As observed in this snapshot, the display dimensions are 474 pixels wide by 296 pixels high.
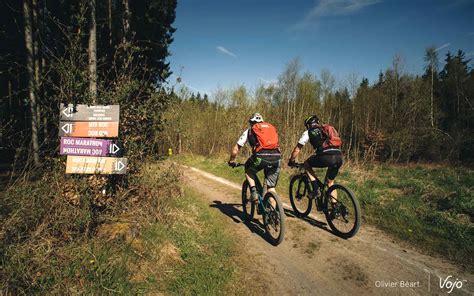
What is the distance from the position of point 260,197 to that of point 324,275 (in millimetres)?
1871

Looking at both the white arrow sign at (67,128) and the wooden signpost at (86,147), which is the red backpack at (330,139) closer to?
the wooden signpost at (86,147)

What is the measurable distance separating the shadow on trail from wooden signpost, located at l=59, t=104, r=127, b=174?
9.47 ft

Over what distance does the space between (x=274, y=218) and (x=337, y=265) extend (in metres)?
1.28

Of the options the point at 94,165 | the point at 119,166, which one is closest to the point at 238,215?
the point at 119,166

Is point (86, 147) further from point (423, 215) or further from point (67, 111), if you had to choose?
point (423, 215)

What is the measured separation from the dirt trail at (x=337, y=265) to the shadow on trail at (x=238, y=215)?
0.06 meters

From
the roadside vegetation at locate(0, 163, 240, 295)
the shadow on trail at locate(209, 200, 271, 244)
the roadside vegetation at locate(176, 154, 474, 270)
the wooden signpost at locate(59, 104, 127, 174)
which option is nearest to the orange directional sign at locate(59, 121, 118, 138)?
the wooden signpost at locate(59, 104, 127, 174)

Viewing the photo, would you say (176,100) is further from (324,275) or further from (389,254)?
(389,254)

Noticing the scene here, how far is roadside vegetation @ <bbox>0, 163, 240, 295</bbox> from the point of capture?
2982 mm

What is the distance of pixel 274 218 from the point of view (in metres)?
4.84

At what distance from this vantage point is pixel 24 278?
9.21 feet

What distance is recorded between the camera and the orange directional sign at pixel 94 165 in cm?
430

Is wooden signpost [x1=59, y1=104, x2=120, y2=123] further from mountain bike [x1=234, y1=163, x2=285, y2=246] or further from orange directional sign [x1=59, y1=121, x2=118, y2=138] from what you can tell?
mountain bike [x1=234, y1=163, x2=285, y2=246]

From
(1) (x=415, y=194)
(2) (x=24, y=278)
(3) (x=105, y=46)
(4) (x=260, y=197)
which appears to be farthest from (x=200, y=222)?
(3) (x=105, y=46)
